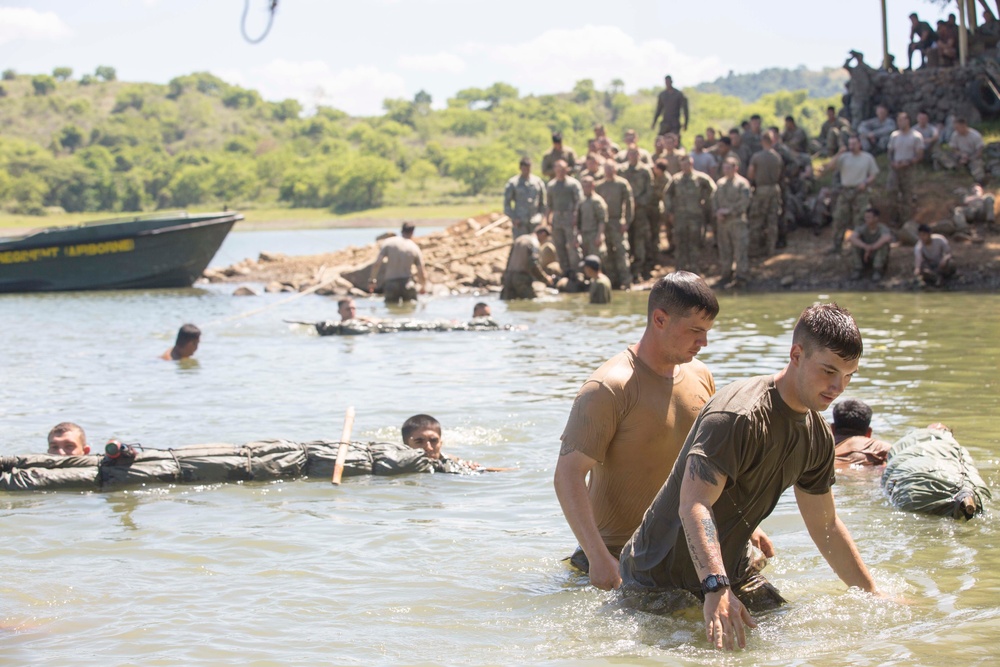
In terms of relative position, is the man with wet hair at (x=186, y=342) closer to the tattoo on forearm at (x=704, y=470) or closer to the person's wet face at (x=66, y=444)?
the person's wet face at (x=66, y=444)

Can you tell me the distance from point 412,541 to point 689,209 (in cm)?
1539

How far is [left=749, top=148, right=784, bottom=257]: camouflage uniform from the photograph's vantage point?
21.1 m

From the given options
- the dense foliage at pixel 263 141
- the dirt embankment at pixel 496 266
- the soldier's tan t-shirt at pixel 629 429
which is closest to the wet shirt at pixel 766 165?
the dirt embankment at pixel 496 266

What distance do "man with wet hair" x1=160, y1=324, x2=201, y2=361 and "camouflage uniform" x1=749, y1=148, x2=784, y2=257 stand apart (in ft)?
34.6

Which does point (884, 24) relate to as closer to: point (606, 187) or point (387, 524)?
point (606, 187)

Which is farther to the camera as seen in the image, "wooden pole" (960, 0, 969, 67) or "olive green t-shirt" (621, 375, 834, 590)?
"wooden pole" (960, 0, 969, 67)

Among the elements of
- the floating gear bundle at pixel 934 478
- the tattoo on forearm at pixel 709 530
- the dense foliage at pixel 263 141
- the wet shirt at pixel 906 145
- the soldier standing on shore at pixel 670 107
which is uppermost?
the dense foliage at pixel 263 141

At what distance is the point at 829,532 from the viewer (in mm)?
4672

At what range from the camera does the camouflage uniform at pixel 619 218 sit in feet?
71.2

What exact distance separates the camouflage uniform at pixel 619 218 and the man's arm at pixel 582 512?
17.1 meters

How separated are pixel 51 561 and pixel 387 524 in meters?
1.88

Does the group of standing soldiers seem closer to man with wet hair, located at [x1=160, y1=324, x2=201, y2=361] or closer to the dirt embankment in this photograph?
the dirt embankment

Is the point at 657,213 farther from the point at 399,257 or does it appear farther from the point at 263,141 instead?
the point at 263,141

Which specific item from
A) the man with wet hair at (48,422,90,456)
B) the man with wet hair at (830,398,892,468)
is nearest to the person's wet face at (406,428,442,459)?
the man with wet hair at (48,422,90,456)
